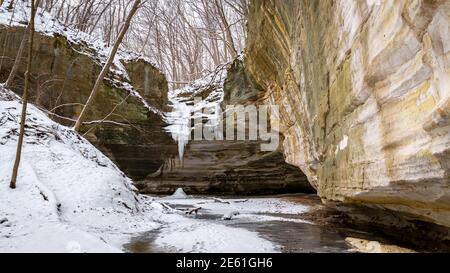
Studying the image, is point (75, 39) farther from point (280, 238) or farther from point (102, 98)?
point (280, 238)

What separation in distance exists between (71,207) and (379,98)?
5.43m

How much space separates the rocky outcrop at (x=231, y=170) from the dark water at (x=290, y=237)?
8.39 m

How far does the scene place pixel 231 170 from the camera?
1661 centimetres

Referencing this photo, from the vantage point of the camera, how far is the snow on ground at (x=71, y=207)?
173 inches

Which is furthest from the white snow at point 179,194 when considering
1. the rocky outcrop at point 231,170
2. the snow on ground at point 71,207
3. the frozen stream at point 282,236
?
the frozen stream at point 282,236

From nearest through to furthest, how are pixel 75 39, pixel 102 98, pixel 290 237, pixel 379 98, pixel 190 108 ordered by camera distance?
pixel 379 98
pixel 290 237
pixel 75 39
pixel 102 98
pixel 190 108

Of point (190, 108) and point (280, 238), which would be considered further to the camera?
point (190, 108)

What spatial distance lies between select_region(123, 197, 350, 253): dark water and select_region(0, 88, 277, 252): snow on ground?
212 mm

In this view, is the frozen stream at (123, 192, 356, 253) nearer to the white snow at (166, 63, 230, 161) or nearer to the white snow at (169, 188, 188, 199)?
the white snow at (169, 188, 188, 199)

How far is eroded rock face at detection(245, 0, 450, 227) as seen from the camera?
2857 millimetres

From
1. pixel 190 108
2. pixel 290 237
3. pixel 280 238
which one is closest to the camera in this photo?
pixel 280 238

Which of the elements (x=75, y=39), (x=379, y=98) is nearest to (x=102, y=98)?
(x=75, y=39)

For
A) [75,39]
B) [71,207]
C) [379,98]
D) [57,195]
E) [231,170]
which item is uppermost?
[75,39]

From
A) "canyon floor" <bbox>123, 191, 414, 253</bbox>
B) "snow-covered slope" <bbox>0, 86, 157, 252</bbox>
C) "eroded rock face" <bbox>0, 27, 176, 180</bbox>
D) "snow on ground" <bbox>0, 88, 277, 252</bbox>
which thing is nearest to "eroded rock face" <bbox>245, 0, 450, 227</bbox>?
"canyon floor" <bbox>123, 191, 414, 253</bbox>
